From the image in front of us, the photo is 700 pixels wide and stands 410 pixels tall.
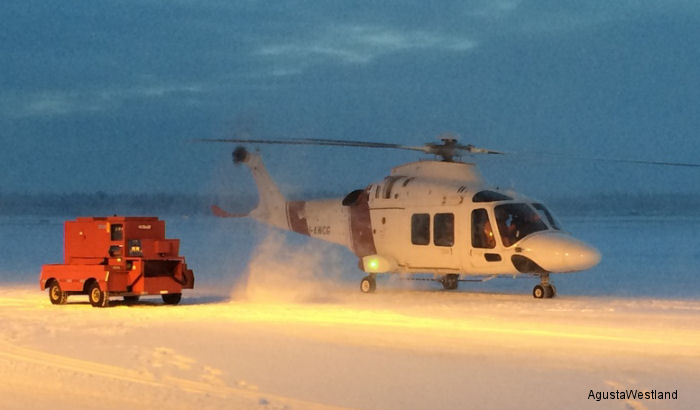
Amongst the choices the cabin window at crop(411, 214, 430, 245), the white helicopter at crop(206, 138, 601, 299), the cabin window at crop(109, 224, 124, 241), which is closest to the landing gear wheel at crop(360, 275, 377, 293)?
the white helicopter at crop(206, 138, 601, 299)

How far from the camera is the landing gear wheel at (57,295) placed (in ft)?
58.2

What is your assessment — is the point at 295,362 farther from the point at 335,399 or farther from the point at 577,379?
the point at 577,379

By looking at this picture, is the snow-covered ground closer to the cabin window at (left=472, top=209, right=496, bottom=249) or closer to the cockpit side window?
the cabin window at (left=472, top=209, right=496, bottom=249)

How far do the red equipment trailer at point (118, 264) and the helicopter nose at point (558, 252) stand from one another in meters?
6.62

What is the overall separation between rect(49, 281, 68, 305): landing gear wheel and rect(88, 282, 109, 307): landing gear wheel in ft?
2.52

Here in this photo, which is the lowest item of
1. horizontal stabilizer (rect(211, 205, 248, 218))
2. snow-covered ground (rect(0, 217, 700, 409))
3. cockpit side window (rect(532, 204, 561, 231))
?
snow-covered ground (rect(0, 217, 700, 409))

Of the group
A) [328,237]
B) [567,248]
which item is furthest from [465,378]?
[328,237]

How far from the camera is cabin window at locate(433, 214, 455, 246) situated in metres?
19.3

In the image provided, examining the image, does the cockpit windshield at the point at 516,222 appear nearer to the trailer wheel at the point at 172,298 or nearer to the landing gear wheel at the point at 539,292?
the landing gear wheel at the point at 539,292

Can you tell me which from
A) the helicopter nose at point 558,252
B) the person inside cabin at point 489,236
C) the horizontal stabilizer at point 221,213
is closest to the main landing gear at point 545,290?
the helicopter nose at point 558,252

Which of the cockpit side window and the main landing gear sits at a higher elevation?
the cockpit side window

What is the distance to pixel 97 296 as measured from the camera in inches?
671

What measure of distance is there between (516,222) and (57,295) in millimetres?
9131

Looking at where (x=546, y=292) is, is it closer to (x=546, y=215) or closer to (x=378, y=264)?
(x=546, y=215)
